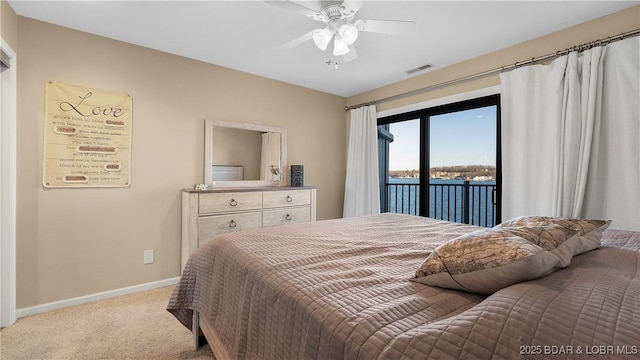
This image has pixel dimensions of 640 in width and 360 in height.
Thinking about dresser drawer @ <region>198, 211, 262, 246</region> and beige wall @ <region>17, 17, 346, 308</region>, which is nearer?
beige wall @ <region>17, 17, 346, 308</region>

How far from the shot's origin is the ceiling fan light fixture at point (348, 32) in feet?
6.13

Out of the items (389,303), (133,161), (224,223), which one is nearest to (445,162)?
(224,223)

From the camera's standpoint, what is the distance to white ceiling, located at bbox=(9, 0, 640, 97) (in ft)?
6.72

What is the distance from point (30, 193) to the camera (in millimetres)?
2201

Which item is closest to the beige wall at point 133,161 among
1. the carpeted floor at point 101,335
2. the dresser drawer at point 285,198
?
the carpeted floor at point 101,335

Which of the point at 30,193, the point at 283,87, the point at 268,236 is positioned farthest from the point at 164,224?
the point at 283,87

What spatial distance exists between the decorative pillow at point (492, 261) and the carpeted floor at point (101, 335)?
158 cm

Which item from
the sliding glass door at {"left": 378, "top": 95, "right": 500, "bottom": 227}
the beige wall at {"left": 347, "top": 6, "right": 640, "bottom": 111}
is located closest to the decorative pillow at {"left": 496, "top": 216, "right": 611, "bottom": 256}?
the sliding glass door at {"left": 378, "top": 95, "right": 500, "bottom": 227}

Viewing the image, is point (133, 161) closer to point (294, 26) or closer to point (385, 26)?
point (294, 26)

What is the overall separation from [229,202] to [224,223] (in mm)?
226

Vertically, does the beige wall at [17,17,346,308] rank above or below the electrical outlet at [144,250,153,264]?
above

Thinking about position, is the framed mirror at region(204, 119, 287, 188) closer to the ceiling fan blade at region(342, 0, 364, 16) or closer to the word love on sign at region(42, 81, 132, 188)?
the word love on sign at region(42, 81, 132, 188)

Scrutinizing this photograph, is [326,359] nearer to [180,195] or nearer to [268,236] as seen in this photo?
[268,236]

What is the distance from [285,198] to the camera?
10.8 feet
